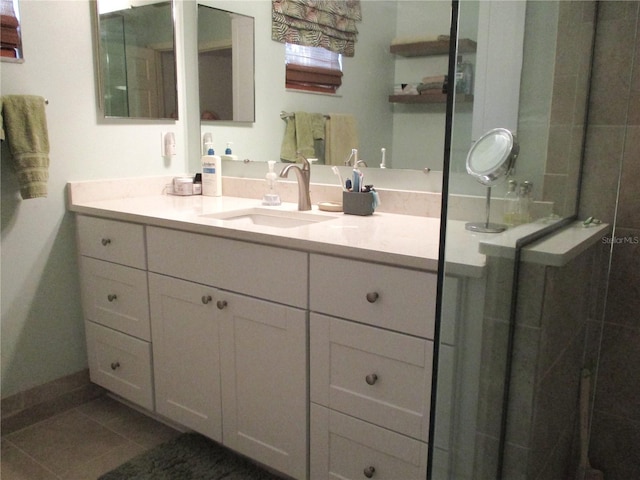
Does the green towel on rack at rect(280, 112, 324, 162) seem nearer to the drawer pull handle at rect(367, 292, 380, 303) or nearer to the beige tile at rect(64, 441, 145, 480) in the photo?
the drawer pull handle at rect(367, 292, 380, 303)

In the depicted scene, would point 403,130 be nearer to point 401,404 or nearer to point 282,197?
point 282,197

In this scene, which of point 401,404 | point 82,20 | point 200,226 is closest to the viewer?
point 401,404

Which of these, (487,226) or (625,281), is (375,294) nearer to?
(487,226)

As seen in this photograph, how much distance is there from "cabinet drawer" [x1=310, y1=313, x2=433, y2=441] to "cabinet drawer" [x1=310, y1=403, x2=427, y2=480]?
1.2 inches

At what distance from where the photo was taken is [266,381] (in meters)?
1.65

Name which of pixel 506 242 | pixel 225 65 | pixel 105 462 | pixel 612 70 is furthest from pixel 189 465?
pixel 612 70

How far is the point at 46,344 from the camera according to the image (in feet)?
7.02

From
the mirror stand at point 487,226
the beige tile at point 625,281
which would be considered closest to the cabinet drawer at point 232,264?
the mirror stand at point 487,226

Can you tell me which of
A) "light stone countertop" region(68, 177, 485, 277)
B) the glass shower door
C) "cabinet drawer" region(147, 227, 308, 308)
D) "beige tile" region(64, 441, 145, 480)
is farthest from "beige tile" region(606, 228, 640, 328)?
"beige tile" region(64, 441, 145, 480)

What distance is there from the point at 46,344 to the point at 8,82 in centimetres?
98

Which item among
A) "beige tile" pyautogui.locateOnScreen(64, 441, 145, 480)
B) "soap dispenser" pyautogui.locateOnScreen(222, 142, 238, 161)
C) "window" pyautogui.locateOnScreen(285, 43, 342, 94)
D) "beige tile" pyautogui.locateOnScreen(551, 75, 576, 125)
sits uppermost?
"window" pyautogui.locateOnScreen(285, 43, 342, 94)

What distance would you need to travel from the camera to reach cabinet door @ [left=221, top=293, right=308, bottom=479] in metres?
1.57

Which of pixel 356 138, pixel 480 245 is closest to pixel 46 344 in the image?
pixel 356 138

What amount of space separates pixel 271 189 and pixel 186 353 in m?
0.70
